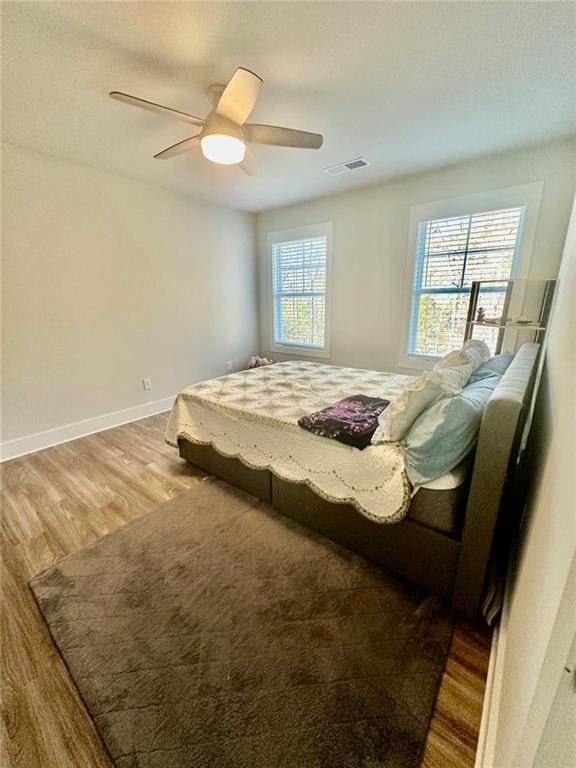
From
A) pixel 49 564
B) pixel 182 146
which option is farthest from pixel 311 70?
pixel 49 564

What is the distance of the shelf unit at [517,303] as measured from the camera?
2.51 meters

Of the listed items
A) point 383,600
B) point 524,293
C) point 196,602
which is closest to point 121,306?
point 196,602

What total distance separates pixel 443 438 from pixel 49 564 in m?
2.04

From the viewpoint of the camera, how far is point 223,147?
69.1 inches

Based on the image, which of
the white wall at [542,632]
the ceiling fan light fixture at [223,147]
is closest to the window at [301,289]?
the ceiling fan light fixture at [223,147]

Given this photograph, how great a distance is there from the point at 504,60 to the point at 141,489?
3.34m

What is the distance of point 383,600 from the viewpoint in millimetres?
1363

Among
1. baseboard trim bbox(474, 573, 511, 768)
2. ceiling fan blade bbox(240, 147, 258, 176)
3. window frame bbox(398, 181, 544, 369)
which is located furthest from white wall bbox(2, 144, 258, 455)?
baseboard trim bbox(474, 573, 511, 768)

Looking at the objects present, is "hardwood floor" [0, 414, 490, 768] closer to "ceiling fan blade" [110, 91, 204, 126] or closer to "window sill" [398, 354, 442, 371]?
"ceiling fan blade" [110, 91, 204, 126]

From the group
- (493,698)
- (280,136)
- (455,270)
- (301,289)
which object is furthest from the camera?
(301,289)

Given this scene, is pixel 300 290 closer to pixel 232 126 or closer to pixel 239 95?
pixel 232 126

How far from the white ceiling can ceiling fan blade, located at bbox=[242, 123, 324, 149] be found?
25 cm

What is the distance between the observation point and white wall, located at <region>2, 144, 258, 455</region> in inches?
101

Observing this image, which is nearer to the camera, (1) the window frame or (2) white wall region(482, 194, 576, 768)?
(2) white wall region(482, 194, 576, 768)
